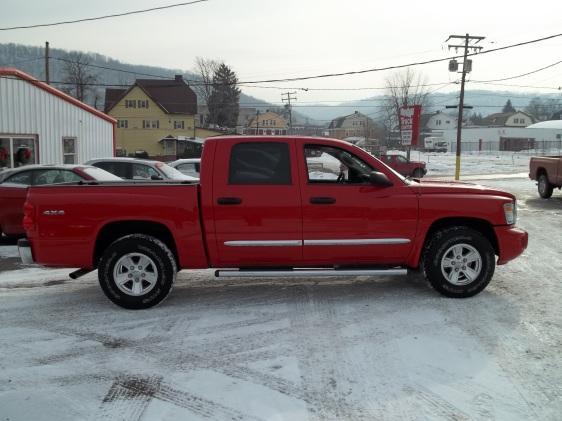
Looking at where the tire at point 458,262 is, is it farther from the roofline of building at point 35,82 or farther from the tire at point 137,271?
the roofline of building at point 35,82

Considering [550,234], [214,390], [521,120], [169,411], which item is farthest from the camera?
[521,120]

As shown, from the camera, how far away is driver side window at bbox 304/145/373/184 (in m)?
5.70

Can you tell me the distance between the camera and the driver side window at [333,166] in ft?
18.7

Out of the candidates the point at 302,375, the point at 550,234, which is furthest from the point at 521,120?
the point at 302,375

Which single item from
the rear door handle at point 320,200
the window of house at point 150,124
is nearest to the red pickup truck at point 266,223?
the rear door handle at point 320,200

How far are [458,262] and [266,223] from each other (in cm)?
215

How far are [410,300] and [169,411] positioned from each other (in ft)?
10.4

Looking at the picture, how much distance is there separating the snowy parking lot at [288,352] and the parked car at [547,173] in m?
10.1

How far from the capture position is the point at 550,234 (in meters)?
9.85

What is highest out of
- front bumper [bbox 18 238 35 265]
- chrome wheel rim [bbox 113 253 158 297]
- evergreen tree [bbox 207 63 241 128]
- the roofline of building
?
evergreen tree [bbox 207 63 241 128]

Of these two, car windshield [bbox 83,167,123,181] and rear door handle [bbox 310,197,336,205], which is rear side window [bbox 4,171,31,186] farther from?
rear door handle [bbox 310,197,336,205]

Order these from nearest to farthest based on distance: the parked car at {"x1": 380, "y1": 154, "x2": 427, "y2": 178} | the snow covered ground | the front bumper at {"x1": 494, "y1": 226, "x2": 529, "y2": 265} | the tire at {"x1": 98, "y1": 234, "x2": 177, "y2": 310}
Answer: the tire at {"x1": 98, "y1": 234, "x2": 177, "y2": 310}, the front bumper at {"x1": 494, "y1": 226, "x2": 529, "y2": 265}, the parked car at {"x1": 380, "y1": 154, "x2": 427, "y2": 178}, the snow covered ground

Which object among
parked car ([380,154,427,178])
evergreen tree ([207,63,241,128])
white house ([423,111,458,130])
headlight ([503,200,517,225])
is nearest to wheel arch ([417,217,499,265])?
headlight ([503,200,517,225])

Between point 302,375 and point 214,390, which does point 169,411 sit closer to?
point 214,390
